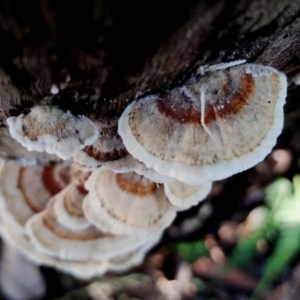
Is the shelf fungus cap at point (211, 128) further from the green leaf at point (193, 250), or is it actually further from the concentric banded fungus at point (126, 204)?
the green leaf at point (193, 250)

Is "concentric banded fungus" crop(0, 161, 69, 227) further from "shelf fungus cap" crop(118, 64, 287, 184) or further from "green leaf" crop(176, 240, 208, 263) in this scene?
"green leaf" crop(176, 240, 208, 263)

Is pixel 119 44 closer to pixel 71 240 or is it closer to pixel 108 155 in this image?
pixel 108 155

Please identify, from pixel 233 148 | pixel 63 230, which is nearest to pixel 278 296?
pixel 63 230

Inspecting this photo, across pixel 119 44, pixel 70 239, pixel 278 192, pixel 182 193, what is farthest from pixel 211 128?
pixel 278 192

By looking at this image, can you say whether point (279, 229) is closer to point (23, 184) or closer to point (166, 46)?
point (23, 184)

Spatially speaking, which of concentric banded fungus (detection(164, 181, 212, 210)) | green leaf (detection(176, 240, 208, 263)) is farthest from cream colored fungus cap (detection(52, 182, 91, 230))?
green leaf (detection(176, 240, 208, 263))
